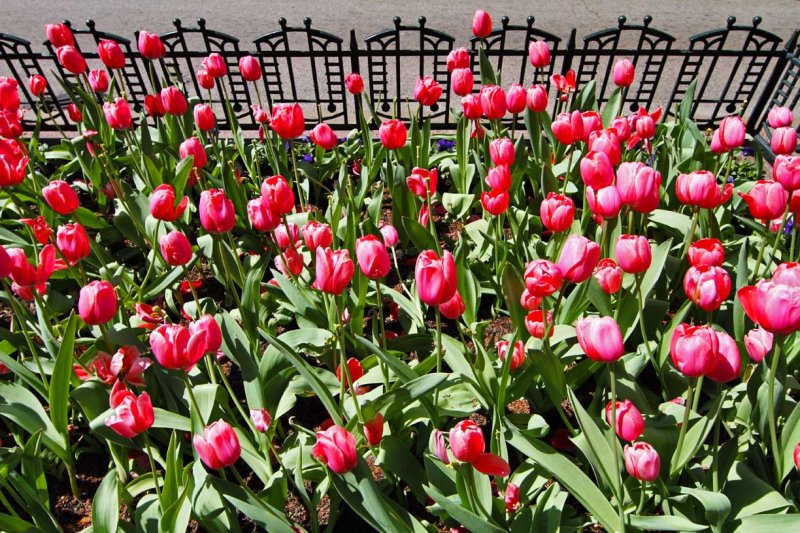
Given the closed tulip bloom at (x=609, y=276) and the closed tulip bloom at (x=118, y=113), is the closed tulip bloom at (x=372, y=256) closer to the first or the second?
the closed tulip bloom at (x=609, y=276)

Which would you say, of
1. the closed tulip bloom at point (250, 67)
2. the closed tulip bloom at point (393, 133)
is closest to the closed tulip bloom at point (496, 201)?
the closed tulip bloom at point (393, 133)

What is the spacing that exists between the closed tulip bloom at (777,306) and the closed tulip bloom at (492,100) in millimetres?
1480

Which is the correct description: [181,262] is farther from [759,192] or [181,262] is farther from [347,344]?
[759,192]

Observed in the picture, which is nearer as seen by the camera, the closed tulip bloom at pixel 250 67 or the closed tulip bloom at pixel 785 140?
the closed tulip bloom at pixel 785 140

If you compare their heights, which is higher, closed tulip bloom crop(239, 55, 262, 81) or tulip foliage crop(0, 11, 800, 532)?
closed tulip bloom crop(239, 55, 262, 81)

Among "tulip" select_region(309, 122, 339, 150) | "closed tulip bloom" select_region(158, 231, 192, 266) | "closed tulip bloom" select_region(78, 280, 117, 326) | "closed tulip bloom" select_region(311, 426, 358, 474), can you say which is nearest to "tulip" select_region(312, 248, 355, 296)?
"closed tulip bloom" select_region(311, 426, 358, 474)

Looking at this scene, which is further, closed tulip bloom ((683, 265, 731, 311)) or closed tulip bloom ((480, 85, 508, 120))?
closed tulip bloom ((480, 85, 508, 120))

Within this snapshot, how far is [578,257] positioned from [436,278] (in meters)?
0.37

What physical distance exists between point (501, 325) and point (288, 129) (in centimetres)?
115

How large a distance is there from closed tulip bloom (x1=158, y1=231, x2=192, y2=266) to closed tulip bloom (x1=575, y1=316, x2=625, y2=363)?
4.08ft

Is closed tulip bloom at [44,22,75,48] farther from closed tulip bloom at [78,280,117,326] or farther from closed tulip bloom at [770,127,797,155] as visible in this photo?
closed tulip bloom at [770,127,797,155]

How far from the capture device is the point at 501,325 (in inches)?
104

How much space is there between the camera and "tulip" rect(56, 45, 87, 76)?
282cm

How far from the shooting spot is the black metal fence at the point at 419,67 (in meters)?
4.02
